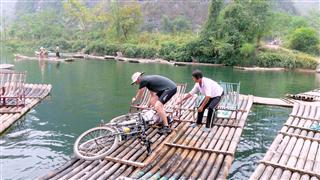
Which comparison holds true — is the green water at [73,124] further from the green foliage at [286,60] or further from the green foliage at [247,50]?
Result: the green foliage at [247,50]

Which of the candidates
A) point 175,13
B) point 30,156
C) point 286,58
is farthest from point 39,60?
point 175,13

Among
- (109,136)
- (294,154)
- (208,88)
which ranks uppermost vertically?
(208,88)

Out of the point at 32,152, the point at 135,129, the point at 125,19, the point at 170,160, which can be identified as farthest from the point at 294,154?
the point at 125,19

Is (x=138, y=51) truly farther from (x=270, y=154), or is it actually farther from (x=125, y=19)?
(x=270, y=154)

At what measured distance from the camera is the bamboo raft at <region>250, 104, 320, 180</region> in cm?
729

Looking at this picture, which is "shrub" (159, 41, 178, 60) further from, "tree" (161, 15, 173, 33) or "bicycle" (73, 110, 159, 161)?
"bicycle" (73, 110, 159, 161)

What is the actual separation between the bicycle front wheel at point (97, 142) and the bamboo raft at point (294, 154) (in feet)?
10.8

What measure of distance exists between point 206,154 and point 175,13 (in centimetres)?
7934

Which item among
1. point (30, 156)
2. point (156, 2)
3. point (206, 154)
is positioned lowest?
point (30, 156)

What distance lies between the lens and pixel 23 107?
13836 mm

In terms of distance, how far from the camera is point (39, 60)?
125ft

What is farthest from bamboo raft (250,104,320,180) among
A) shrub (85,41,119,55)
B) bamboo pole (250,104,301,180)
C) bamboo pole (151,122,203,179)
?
shrub (85,41,119,55)

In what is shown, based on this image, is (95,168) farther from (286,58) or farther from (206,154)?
(286,58)

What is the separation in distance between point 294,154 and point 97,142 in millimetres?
4797
